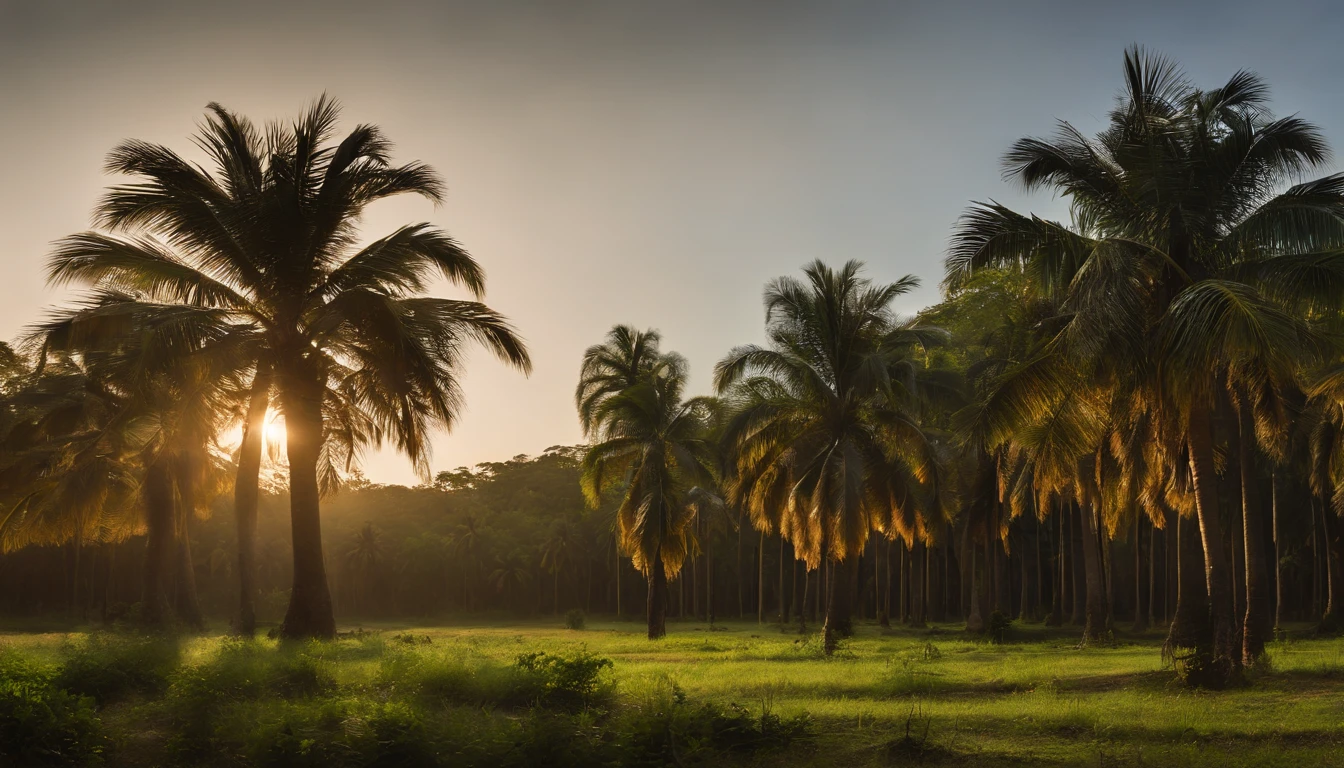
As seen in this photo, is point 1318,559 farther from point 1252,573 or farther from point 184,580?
point 184,580

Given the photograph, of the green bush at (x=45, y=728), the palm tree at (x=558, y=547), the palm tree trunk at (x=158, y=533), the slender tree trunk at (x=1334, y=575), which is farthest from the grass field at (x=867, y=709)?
Answer: the palm tree at (x=558, y=547)

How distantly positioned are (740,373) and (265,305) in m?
11.6

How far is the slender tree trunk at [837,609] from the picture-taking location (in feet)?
81.9

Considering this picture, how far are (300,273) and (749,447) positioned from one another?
472 inches

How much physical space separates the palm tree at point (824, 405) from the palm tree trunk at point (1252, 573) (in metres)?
6.82

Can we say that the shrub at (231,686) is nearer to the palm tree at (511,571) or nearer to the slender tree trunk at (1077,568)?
the slender tree trunk at (1077,568)

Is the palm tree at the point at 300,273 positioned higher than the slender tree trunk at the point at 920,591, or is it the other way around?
the palm tree at the point at 300,273

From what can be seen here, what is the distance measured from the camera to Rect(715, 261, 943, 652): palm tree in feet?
82.8

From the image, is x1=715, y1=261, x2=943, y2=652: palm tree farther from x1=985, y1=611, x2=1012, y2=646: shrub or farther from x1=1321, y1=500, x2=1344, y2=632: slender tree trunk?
x1=1321, y1=500, x2=1344, y2=632: slender tree trunk

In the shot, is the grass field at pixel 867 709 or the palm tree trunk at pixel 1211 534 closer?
the grass field at pixel 867 709

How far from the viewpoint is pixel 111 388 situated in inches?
1131

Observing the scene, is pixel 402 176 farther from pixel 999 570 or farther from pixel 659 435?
pixel 999 570

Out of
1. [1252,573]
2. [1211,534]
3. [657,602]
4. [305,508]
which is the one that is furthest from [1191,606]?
[657,602]

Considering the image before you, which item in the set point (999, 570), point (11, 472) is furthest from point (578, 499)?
point (11, 472)
